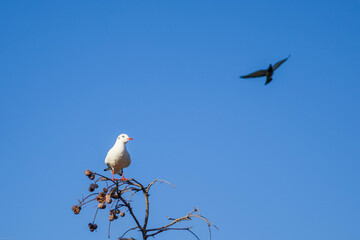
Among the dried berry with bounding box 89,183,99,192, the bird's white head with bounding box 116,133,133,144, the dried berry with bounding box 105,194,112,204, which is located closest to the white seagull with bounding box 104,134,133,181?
the bird's white head with bounding box 116,133,133,144

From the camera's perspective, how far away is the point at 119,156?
9.79 m

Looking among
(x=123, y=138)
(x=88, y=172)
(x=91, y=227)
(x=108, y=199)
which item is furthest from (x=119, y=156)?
(x=108, y=199)

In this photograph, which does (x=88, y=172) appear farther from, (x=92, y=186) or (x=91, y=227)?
(x=91, y=227)

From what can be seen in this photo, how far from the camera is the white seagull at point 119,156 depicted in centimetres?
983

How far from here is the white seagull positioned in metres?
9.83

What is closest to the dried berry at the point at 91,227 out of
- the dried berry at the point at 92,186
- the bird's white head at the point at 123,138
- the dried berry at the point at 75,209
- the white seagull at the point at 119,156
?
the dried berry at the point at 75,209

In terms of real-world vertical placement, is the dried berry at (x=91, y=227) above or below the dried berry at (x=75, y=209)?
below

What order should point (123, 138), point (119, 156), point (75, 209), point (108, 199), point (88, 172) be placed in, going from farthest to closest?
point (123, 138), point (119, 156), point (88, 172), point (75, 209), point (108, 199)

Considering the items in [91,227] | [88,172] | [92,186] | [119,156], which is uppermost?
[119,156]

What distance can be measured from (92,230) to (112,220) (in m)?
Result: 0.30

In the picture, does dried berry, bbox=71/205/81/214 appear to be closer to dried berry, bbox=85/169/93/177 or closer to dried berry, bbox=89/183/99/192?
dried berry, bbox=89/183/99/192

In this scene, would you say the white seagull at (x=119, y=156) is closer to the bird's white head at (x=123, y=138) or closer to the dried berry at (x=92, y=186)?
the bird's white head at (x=123, y=138)

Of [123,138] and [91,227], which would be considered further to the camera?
[123,138]

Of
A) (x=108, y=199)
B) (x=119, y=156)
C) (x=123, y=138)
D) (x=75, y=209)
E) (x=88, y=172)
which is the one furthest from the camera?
(x=123, y=138)
